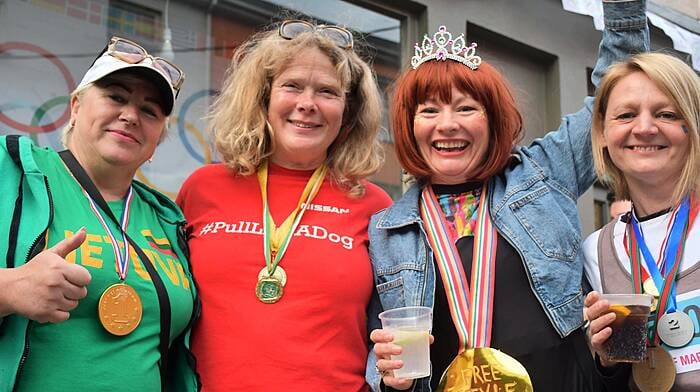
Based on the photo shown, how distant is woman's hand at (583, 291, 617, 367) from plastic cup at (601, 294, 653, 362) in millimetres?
21

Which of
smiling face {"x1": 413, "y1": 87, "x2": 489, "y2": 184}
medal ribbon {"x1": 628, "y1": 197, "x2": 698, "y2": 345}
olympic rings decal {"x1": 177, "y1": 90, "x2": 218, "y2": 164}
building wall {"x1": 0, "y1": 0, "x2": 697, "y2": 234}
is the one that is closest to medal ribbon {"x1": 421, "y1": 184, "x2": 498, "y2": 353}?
smiling face {"x1": 413, "y1": 87, "x2": 489, "y2": 184}

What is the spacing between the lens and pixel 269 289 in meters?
2.81

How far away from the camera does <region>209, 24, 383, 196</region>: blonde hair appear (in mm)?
3229

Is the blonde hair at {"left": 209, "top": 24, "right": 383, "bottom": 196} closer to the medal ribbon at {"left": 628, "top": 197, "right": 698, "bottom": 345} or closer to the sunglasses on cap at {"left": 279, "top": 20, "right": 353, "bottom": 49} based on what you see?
the sunglasses on cap at {"left": 279, "top": 20, "right": 353, "bottom": 49}

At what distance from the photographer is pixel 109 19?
17.1 feet

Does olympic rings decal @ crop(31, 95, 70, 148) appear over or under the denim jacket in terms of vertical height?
over

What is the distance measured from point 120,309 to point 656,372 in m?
1.79

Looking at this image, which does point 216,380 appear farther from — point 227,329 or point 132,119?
point 132,119

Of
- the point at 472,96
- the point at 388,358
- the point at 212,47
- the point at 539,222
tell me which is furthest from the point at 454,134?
the point at 212,47

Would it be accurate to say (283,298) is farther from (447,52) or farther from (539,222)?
(447,52)

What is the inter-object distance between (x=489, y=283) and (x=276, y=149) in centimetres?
118

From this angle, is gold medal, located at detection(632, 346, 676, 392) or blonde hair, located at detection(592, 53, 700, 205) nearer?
gold medal, located at detection(632, 346, 676, 392)

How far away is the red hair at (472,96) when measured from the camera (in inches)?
111

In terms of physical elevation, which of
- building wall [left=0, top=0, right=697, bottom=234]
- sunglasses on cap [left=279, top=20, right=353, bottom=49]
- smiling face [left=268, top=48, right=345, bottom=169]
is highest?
building wall [left=0, top=0, right=697, bottom=234]
